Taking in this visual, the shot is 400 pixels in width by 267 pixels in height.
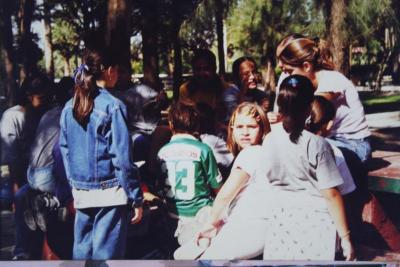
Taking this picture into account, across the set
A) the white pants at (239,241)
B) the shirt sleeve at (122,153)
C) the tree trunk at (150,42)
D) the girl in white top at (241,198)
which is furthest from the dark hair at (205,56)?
the white pants at (239,241)

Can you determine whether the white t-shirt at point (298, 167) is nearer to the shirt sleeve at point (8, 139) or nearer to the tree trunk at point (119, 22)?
the tree trunk at point (119, 22)

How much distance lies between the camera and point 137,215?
8.12 feet

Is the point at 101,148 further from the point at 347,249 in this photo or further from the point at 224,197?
the point at 347,249

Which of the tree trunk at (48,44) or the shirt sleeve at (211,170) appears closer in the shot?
the shirt sleeve at (211,170)

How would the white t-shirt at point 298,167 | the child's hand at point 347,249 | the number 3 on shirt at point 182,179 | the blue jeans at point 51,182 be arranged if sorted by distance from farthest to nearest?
the blue jeans at point 51,182 → the number 3 on shirt at point 182,179 → the child's hand at point 347,249 → the white t-shirt at point 298,167

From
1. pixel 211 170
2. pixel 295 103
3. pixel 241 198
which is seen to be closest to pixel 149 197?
pixel 211 170

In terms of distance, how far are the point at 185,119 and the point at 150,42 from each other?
0.47 metres

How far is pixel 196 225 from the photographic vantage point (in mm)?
2617

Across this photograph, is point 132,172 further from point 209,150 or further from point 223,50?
point 223,50

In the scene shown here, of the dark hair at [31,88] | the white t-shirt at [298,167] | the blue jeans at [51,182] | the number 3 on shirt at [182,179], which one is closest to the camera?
the white t-shirt at [298,167]

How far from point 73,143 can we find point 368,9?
160 cm

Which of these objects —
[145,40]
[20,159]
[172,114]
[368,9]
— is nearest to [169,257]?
[172,114]

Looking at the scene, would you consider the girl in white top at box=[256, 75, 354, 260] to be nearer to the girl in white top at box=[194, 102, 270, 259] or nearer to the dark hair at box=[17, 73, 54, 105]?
the girl in white top at box=[194, 102, 270, 259]

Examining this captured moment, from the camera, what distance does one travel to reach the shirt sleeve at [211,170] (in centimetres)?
255
